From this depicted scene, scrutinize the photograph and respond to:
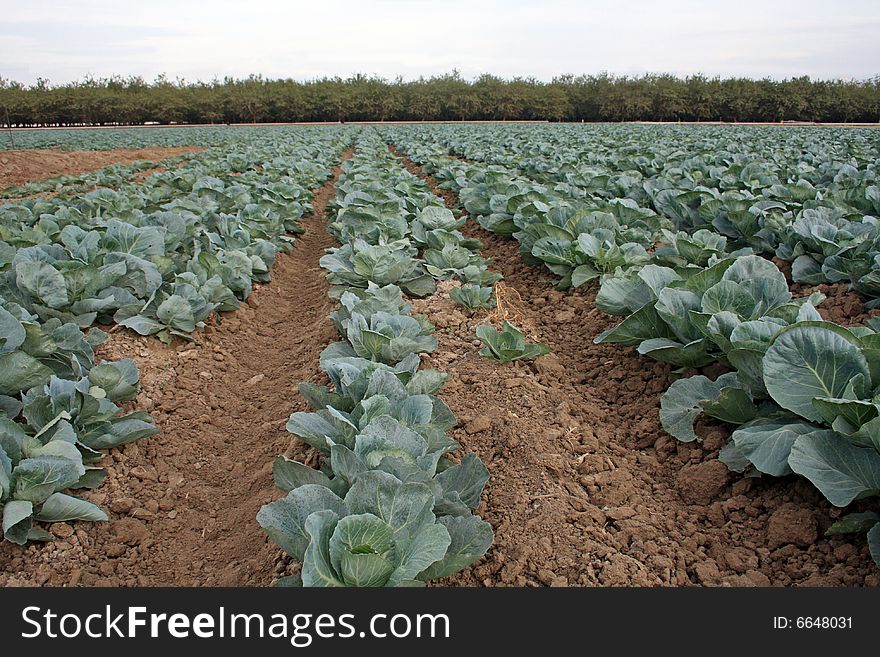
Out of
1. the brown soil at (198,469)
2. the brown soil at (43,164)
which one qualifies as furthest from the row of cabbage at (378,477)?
the brown soil at (43,164)

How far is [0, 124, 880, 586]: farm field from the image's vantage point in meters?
2.17

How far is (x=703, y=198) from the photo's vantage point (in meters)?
6.48

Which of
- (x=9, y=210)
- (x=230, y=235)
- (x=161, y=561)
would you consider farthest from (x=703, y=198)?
(x=9, y=210)

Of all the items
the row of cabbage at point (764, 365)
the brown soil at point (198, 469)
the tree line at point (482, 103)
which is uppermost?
the tree line at point (482, 103)

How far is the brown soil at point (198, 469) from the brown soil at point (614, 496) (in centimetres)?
100

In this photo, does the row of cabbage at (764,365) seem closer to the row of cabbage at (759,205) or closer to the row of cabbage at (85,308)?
the row of cabbage at (759,205)

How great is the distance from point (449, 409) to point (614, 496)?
86cm

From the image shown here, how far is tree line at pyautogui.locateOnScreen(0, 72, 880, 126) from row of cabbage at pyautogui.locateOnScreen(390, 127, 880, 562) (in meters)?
51.9

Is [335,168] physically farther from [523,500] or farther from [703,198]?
[523,500]

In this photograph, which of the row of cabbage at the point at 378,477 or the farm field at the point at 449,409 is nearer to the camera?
the row of cabbage at the point at 378,477

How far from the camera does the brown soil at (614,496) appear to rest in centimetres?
221

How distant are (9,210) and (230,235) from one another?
127 inches

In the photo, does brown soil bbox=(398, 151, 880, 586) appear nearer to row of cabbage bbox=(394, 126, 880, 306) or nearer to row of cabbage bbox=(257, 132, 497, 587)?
row of cabbage bbox=(257, 132, 497, 587)

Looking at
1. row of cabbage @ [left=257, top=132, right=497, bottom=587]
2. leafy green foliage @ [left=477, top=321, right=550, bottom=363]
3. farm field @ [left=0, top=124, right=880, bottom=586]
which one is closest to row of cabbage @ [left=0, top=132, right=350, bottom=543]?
farm field @ [left=0, top=124, right=880, bottom=586]
